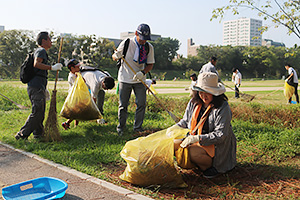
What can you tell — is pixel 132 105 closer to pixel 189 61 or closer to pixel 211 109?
pixel 211 109

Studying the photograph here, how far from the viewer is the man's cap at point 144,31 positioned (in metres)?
5.22

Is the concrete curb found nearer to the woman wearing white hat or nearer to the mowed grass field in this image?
the mowed grass field

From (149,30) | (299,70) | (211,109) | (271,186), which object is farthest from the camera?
(299,70)

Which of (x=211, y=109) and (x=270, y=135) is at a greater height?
(x=211, y=109)

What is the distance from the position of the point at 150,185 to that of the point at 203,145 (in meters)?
0.71

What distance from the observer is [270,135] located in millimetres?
5105

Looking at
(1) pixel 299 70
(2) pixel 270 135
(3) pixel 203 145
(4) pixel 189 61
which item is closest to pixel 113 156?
(3) pixel 203 145

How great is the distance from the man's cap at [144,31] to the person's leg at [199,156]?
2.51 m

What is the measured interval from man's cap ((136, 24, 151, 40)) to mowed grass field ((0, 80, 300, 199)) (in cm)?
172

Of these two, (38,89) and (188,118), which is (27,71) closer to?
(38,89)

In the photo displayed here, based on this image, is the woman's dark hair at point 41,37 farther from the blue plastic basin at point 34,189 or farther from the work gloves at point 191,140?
the work gloves at point 191,140

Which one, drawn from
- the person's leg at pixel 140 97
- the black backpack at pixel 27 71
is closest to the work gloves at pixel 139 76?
the person's leg at pixel 140 97

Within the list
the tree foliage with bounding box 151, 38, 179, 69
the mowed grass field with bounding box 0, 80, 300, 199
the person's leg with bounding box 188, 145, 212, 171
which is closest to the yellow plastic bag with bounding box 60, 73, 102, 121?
the mowed grass field with bounding box 0, 80, 300, 199

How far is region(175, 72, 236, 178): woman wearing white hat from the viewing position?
328 centimetres
